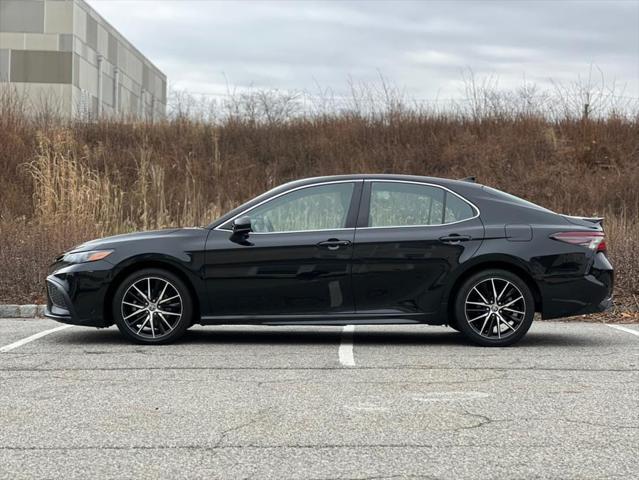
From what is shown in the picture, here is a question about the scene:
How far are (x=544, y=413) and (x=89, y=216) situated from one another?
13.8 metres

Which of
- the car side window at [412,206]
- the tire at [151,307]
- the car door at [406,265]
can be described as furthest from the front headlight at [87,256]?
the car side window at [412,206]

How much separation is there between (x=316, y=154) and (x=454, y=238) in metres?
17.8

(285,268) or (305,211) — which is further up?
(305,211)

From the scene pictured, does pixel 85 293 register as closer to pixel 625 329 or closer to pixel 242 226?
pixel 242 226

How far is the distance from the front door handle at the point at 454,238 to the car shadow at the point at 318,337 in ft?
3.37

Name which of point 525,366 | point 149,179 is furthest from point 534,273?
point 149,179

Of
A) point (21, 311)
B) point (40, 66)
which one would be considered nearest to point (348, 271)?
point (21, 311)

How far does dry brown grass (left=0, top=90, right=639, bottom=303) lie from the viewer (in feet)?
78.5

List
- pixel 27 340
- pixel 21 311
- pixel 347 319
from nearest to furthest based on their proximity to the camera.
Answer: pixel 347 319
pixel 27 340
pixel 21 311

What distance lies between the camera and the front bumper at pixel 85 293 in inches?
364

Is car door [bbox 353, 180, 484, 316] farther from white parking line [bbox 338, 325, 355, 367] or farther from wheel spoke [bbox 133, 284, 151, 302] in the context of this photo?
wheel spoke [bbox 133, 284, 151, 302]

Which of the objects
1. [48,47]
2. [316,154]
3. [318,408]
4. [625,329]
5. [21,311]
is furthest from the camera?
[48,47]

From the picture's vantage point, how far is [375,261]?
29.8 feet

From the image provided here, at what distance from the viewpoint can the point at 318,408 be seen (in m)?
6.38
